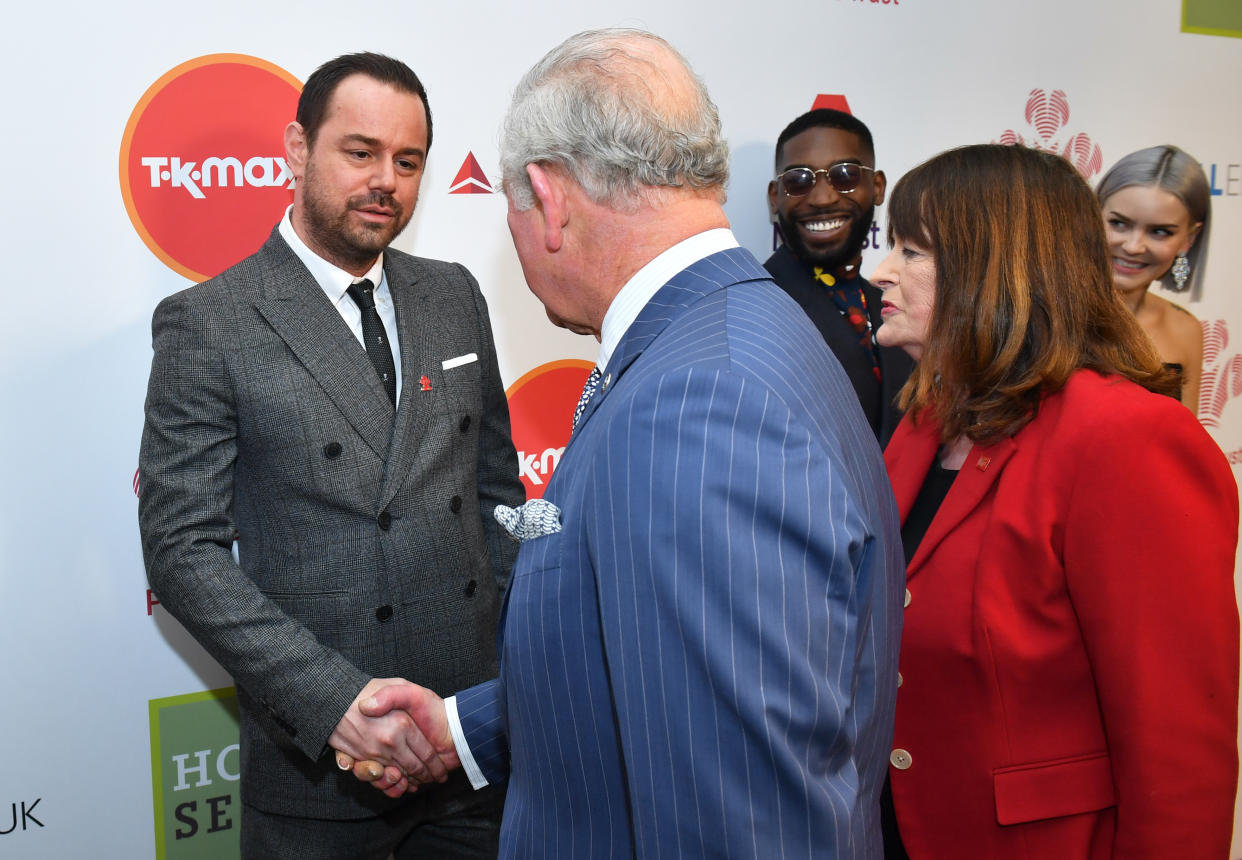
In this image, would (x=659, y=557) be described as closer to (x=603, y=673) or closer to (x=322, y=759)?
(x=603, y=673)

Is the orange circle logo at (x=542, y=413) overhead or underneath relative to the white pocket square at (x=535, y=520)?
underneath

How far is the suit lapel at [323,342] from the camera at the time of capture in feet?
5.85

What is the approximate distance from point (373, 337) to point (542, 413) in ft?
2.82

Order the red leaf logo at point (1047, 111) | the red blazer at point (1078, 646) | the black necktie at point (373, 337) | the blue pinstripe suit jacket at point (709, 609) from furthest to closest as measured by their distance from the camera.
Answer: the red leaf logo at point (1047, 111) → the black necktie at point (373, 337) → the red blazer at point (1078, 646) → the blue pinstripe suit jacket at point (709, 609)

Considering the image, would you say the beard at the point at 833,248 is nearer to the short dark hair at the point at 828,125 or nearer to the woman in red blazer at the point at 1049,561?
the short dark hair at the point at 828,125

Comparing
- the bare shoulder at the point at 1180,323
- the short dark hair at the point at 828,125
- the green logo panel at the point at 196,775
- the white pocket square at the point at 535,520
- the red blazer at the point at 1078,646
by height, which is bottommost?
the green logo panel at the point at 196,775

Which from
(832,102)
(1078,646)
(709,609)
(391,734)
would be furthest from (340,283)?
(832,102)

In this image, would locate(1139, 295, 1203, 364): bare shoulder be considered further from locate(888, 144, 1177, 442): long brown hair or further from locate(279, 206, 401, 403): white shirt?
locate(279, 206, 401, 403): white shirt

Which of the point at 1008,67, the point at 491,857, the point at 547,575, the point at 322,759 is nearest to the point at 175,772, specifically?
the point at 322,759

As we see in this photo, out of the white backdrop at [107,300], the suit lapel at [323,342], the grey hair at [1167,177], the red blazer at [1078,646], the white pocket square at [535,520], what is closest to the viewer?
the white pocket square at [535,520]

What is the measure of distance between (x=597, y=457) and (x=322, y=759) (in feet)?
3.89

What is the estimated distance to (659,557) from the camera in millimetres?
841

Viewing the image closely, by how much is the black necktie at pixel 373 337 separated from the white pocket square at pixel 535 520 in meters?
0.93

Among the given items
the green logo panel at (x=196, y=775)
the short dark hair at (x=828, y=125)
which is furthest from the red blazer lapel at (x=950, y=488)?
the green logo panel at (x=196, y=775)
